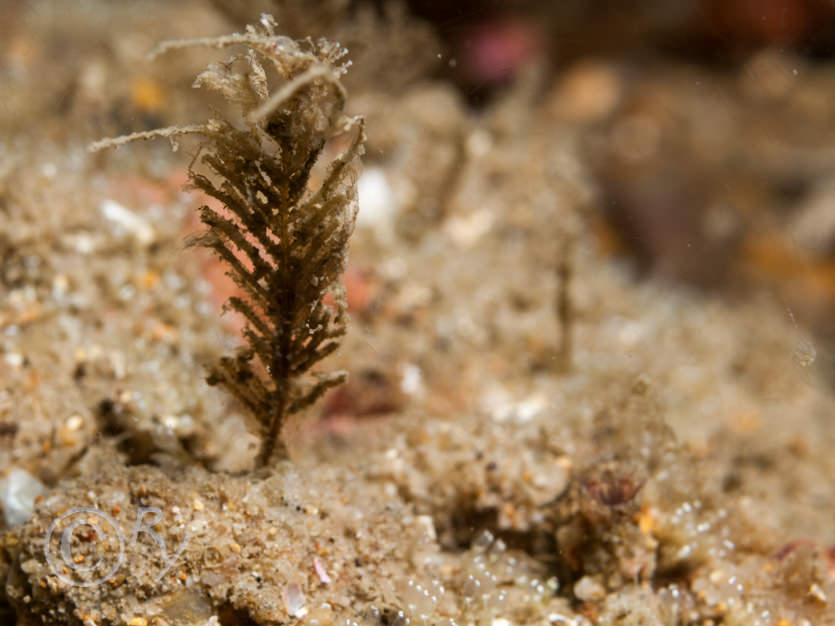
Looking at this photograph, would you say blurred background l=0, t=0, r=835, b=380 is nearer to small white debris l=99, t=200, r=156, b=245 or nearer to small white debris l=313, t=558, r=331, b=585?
small white debris l=99, t=200, r=156, b=245

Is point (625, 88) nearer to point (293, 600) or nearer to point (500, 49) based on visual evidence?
point (500, 49)

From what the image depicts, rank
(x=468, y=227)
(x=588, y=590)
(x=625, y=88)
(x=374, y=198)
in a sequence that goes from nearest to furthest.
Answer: (x=588, y=590) → (x=374, y=198) → (x=468, y=227) → (x=625, y=88)

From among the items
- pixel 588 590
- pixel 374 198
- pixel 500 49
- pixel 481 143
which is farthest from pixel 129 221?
pixel 500 49

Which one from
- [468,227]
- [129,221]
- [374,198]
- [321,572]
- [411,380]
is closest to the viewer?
→ [321,572]

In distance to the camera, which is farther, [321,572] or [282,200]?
[321,572]

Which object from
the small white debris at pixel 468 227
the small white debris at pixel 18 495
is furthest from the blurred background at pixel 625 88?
the small white debris at pixel 18 495

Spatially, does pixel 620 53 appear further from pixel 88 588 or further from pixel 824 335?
pixel 88 588
